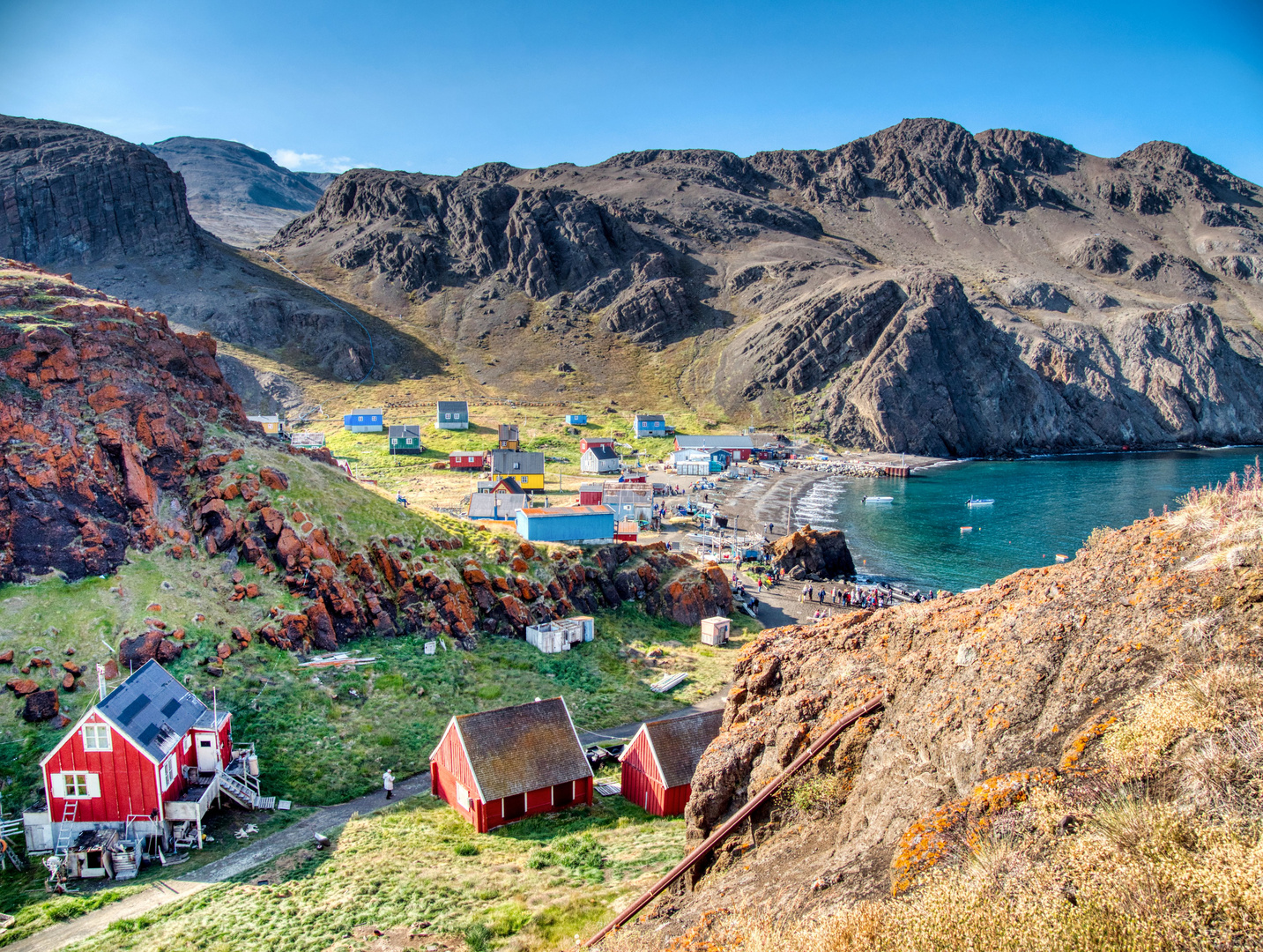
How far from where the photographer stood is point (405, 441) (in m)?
91.0

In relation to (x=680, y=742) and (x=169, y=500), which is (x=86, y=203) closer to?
(x=169, y=500)

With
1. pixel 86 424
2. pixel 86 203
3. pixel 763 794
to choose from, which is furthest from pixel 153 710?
pixel 86 203

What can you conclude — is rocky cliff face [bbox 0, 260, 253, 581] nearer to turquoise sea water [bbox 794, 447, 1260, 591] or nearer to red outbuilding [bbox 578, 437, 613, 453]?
turquoise sea water [bbox 794, 447, 1260, 591]

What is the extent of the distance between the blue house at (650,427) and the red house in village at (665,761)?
88728mm

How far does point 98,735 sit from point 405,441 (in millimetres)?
71210

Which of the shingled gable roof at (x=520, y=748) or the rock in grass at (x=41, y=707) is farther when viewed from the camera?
the rock in grass at (x=41, y=707)

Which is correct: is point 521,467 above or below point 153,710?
above

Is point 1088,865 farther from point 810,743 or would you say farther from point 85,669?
point 85,669

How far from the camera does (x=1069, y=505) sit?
85.4 meters

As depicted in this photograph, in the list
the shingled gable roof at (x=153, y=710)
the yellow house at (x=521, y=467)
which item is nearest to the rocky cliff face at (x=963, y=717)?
the shingled gable roof at (x=153, y=710)

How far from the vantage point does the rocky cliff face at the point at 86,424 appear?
2950 cm

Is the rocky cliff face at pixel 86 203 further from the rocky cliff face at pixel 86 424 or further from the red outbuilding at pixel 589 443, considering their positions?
the rocky cliff face at pixel 86 424

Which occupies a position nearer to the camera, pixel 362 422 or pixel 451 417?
pixel 362 422

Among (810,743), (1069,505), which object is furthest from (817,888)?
(1069,505)
